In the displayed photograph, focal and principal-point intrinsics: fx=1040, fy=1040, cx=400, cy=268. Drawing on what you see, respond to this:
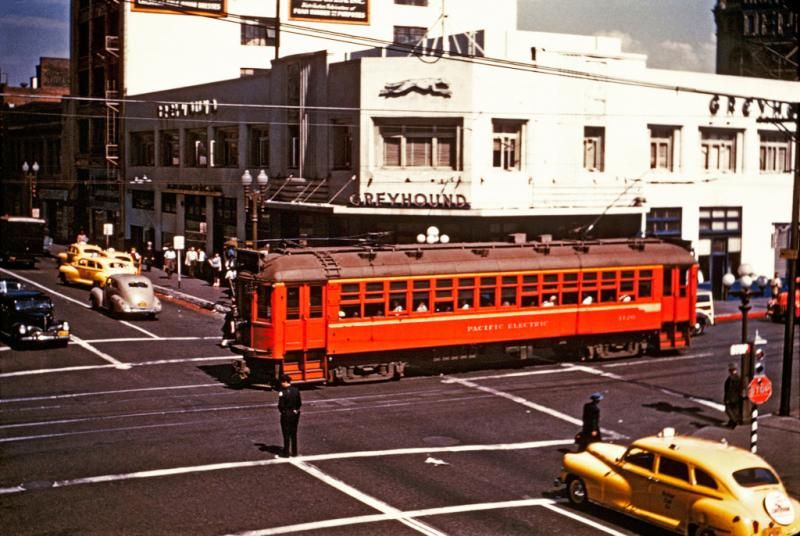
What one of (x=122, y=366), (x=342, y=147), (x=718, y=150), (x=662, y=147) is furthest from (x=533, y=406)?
(x=718, y=150)

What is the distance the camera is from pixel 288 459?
23.0m

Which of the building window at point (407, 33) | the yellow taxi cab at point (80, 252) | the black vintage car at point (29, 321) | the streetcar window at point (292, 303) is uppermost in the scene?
the building window at point (407, 33)

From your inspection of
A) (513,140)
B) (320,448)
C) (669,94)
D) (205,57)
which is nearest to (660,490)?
(320,448)

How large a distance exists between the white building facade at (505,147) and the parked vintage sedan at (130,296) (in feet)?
26.8

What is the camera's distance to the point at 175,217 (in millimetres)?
60875

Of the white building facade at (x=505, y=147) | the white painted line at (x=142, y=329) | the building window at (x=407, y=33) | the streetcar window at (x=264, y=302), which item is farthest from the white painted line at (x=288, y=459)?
the building window at (x=407, y=33)

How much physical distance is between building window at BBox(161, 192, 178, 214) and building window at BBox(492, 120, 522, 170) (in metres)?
23.2

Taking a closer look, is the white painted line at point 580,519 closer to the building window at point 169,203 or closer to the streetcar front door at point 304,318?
the streetcar front door at point 304,318

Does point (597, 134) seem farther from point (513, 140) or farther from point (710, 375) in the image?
point (710, 375)

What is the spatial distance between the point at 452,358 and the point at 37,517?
1785 cm

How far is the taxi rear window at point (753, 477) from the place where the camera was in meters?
18.1

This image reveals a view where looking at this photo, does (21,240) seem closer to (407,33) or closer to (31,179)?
(31,179)

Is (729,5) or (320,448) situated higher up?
(729,5)

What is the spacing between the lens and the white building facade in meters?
44.1
